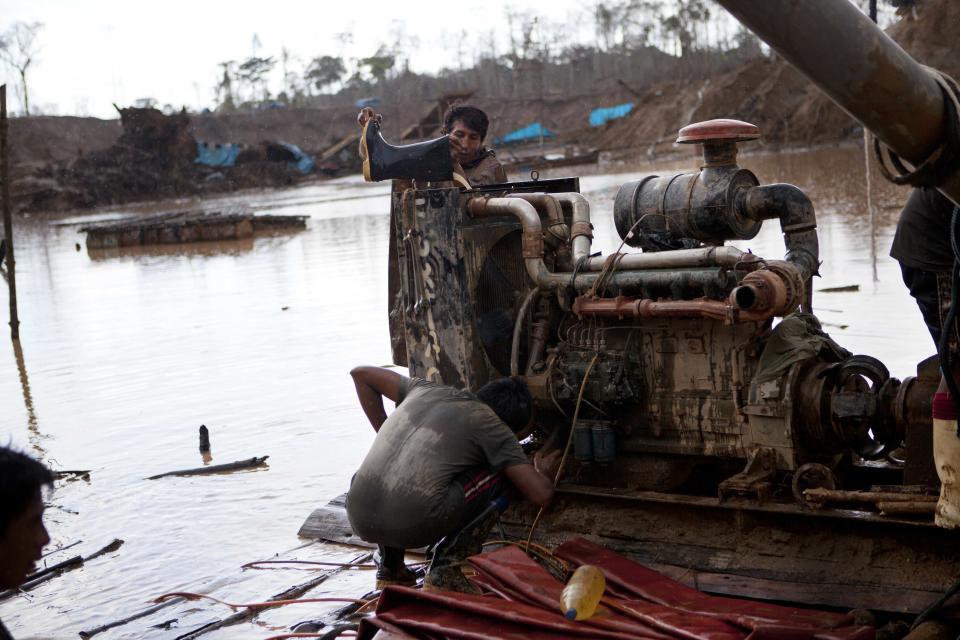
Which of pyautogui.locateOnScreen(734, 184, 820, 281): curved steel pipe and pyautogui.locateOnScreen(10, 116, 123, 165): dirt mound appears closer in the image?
pyautogui.locateOnScreen(734, 184, 820, 281): curved steel pipe

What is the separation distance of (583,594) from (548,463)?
140cm

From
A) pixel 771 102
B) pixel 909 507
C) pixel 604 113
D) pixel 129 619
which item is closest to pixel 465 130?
pixel 129 619

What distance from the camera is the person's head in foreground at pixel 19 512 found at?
291 centimetres

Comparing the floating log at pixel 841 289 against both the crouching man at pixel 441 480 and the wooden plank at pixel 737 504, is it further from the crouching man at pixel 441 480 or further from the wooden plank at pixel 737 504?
the crouching man at pixel 441 480

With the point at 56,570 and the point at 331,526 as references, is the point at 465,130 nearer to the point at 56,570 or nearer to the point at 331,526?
the point at 331,526

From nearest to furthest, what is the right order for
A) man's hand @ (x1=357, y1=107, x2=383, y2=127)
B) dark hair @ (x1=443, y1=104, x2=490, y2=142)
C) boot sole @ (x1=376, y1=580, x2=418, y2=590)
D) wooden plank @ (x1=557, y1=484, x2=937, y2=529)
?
1. wooden plank @ (x1=557, y1=484, x2=937, y2=529)
2. boot sole @ (x1=376, y1=580, x2=418, y2=590)
3. man's hand @ (x1=357, y1=107, x2=383, y2=127)
4. dark hair @ (x1=443, y1=104, x2=490, y2=142)

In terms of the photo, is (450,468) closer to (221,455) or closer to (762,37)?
(762,37)

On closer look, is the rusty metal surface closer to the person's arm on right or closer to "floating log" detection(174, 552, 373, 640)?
the person's arm on right

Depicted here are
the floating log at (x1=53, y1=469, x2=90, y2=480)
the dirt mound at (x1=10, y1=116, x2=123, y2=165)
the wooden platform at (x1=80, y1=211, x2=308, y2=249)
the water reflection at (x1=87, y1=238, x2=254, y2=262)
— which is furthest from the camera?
the dirt mound at (x1=10, y1=116, x2=123, y2=165)

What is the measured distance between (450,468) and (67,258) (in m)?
25.9

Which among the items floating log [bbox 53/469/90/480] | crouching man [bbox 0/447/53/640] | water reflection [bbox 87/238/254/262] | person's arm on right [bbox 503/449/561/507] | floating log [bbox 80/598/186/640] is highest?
crouching man [bbox 0/447/53/640]

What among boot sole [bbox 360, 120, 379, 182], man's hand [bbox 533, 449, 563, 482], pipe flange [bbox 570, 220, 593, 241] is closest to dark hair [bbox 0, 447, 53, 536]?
man's hand [bbox 533, 449, 563, 482]

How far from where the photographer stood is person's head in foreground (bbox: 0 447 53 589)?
2.91 m

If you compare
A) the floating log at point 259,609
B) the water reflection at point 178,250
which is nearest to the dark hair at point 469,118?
the floating log at point 259,609
